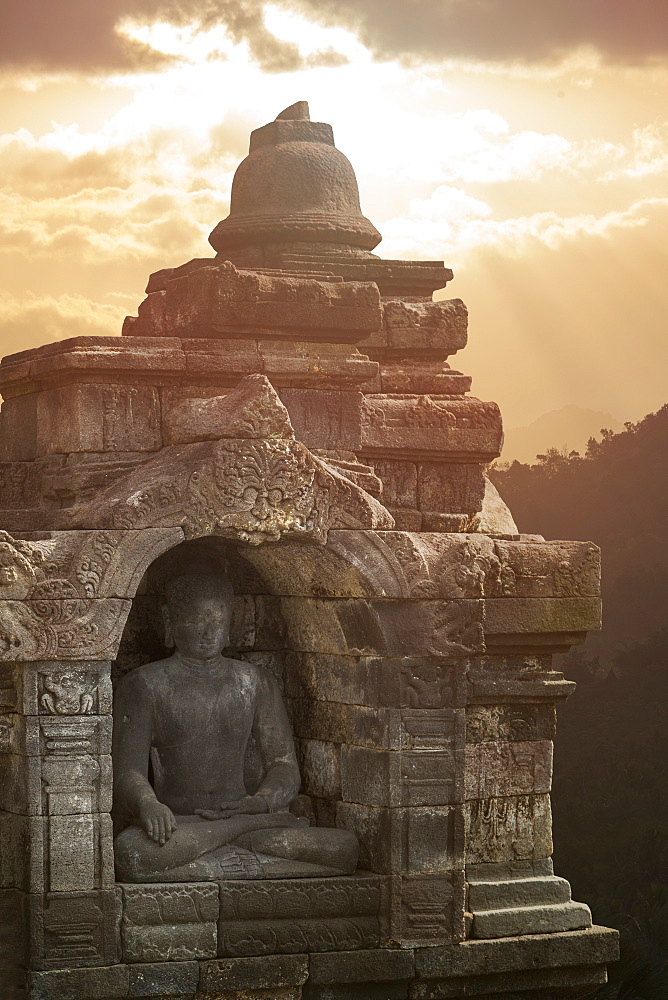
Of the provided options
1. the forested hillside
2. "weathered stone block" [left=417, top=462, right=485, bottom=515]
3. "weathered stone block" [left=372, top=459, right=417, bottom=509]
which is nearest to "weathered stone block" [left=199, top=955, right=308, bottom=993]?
"weathered stone block" [left=372, top=459, right=417, bottom=509]

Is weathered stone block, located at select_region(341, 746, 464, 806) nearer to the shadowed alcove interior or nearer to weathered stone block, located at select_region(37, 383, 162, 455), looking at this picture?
the shadowed alcove interior

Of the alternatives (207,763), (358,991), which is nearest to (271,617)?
(207,763)

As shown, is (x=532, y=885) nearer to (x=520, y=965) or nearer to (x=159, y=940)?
(x=520, y=965)

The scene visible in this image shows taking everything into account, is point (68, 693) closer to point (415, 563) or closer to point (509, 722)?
point (415, 563)

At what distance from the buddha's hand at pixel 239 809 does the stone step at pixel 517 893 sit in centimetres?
116

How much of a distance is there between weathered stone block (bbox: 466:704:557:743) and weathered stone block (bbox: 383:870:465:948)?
0.74 meters

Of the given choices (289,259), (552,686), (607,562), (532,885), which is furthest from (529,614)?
(607,562)

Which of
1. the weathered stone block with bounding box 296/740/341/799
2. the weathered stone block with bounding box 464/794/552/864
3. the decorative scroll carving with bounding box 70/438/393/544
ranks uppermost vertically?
the decorative scroll carving with bounding box 70/438/393/544

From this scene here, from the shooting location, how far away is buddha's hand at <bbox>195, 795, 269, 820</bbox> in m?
8.10

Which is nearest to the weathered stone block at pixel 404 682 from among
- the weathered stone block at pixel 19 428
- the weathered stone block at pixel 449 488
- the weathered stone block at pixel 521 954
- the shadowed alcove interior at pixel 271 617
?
the shadowed alcove interior at pixel 271 617

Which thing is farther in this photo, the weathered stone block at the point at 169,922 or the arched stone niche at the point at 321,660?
the weathered stone block at the point at 169,922

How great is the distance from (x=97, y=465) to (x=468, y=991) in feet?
10.6

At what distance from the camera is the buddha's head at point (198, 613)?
8258mm

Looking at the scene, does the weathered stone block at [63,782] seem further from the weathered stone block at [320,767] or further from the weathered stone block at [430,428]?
the weathered stone block at [430,428]
